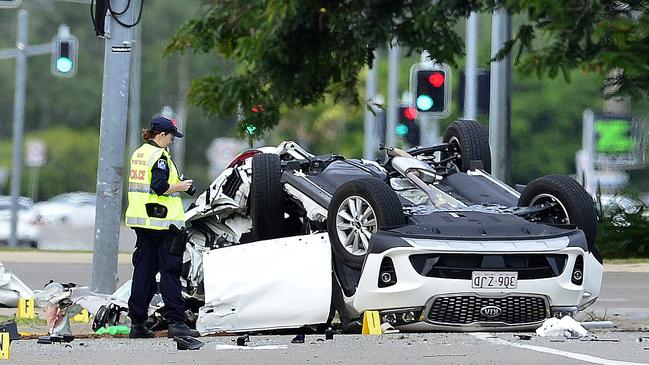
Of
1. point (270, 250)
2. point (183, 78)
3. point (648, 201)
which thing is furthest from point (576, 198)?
point (183, 78)

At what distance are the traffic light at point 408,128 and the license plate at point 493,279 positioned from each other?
19.7 metres

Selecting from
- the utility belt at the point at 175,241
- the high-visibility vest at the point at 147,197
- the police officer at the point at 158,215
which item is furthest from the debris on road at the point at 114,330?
the high-visibility vest at the point at 147,197

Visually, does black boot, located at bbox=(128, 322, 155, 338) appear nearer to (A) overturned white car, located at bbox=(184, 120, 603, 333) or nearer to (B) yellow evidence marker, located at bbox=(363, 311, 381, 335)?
(A) overturned white car, located at bbox=(184, 120, 603, 333)

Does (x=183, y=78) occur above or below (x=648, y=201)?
above

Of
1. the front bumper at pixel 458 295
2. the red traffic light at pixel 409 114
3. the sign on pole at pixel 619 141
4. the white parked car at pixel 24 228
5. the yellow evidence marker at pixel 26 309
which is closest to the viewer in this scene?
the front bumper at pixel 458 295

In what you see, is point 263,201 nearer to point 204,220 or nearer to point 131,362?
point 204,220

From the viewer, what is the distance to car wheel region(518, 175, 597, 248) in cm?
1218

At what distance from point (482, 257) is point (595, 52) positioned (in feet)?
5.35

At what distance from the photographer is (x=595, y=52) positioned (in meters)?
11.3

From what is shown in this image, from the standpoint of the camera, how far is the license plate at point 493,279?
1141cm

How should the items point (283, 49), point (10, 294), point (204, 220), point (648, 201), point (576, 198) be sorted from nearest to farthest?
point (576, 198)
point (204, 220)
point (10, 294)
point (283, 49)
point (648, 201)

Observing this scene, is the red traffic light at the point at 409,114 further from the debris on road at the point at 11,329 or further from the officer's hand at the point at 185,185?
the debris on road at the point at 11,329

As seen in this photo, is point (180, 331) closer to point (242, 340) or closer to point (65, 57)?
point (242, 340)

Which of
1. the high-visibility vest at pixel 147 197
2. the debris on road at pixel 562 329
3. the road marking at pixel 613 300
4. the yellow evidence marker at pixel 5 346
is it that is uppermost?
the high-visibility vest at pixel 147 197
